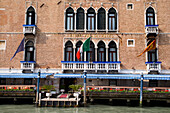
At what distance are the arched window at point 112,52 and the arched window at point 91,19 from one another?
290cm

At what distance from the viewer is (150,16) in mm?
22938

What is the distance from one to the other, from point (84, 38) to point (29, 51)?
6556 millimetres

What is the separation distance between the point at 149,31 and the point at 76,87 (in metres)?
10.2

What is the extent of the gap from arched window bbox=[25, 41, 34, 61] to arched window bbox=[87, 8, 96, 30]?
6959 millimetres

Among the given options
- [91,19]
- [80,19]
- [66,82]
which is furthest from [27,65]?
[91,19]

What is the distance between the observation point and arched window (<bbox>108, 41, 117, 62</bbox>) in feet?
73.8

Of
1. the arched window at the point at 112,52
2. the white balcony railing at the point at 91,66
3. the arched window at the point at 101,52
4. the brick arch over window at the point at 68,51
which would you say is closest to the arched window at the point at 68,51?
the brick arch over window at the point at 68,51

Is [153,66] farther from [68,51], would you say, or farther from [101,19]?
[68,51]

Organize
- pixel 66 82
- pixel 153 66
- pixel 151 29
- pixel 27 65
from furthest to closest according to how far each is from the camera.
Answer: pixel 66 82, pixel 27 65, pixel 151 29, pixel 153 66

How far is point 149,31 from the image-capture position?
71.7ft

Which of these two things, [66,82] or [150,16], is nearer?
[66,82]

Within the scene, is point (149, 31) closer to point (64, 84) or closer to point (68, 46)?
point (68, 46)

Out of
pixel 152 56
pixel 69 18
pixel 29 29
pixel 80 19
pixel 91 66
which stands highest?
pixel 69 18

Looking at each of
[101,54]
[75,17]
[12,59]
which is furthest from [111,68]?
[12,59]
